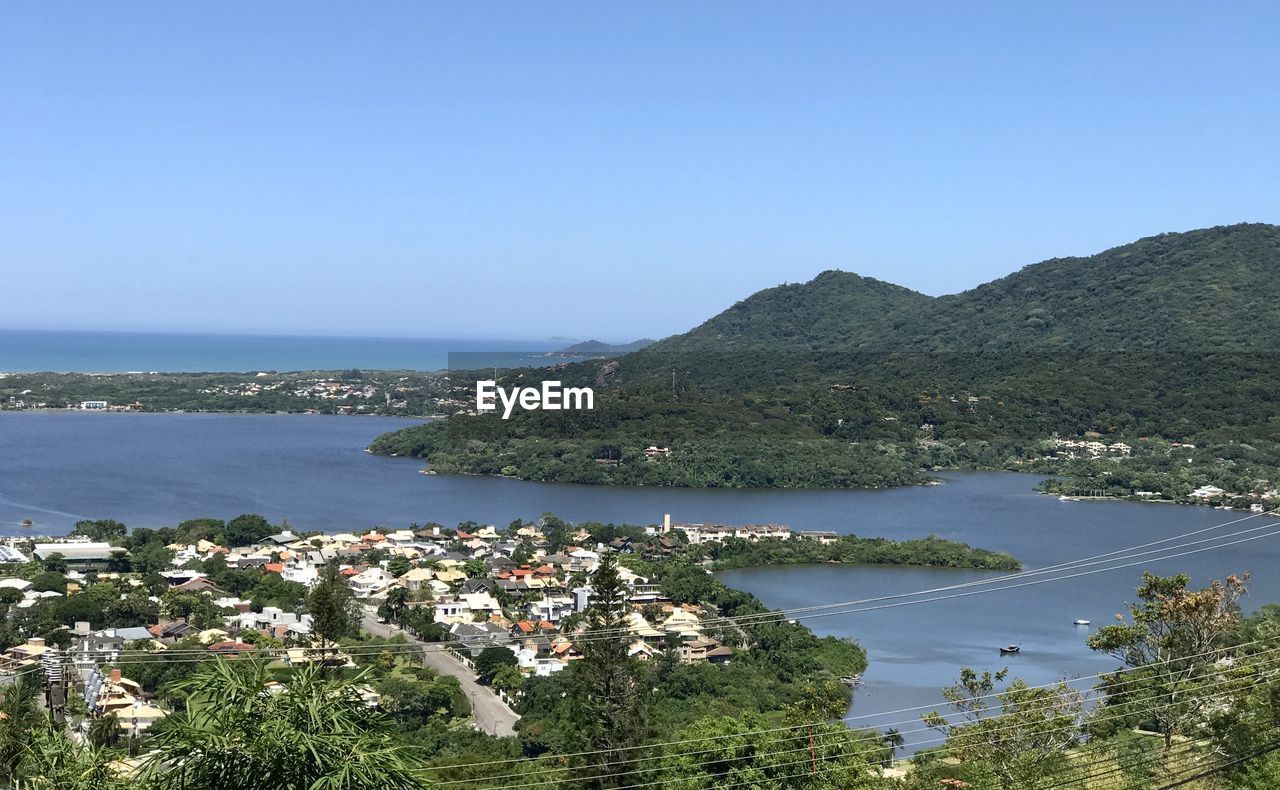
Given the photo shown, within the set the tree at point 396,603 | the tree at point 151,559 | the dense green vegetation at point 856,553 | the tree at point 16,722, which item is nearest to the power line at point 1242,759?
the tree at point 16,722

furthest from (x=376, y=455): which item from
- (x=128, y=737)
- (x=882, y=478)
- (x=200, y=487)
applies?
(x=128, y=737)

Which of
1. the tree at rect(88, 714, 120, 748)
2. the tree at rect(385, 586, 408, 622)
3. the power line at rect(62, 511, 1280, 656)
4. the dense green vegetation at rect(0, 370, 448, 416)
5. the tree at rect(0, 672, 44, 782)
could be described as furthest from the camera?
the dense green vegetation at rect(0, 370, 448, 416)

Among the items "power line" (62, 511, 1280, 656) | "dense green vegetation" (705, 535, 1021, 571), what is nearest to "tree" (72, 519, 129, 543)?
"power line" (62, 511, 1280, 656)

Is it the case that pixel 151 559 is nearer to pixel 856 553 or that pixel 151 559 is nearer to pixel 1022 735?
pixel 856 553

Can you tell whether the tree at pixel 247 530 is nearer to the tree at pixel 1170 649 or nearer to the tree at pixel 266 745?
the tree at pixel 1170 649

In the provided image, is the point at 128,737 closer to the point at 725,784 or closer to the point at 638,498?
the point at 725,784

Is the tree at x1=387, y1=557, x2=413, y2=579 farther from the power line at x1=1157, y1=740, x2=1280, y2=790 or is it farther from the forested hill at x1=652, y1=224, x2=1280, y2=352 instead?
the forested hill at x1=652, y1=224, x2=1280, y2=352

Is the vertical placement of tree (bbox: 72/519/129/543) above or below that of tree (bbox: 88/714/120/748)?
below
